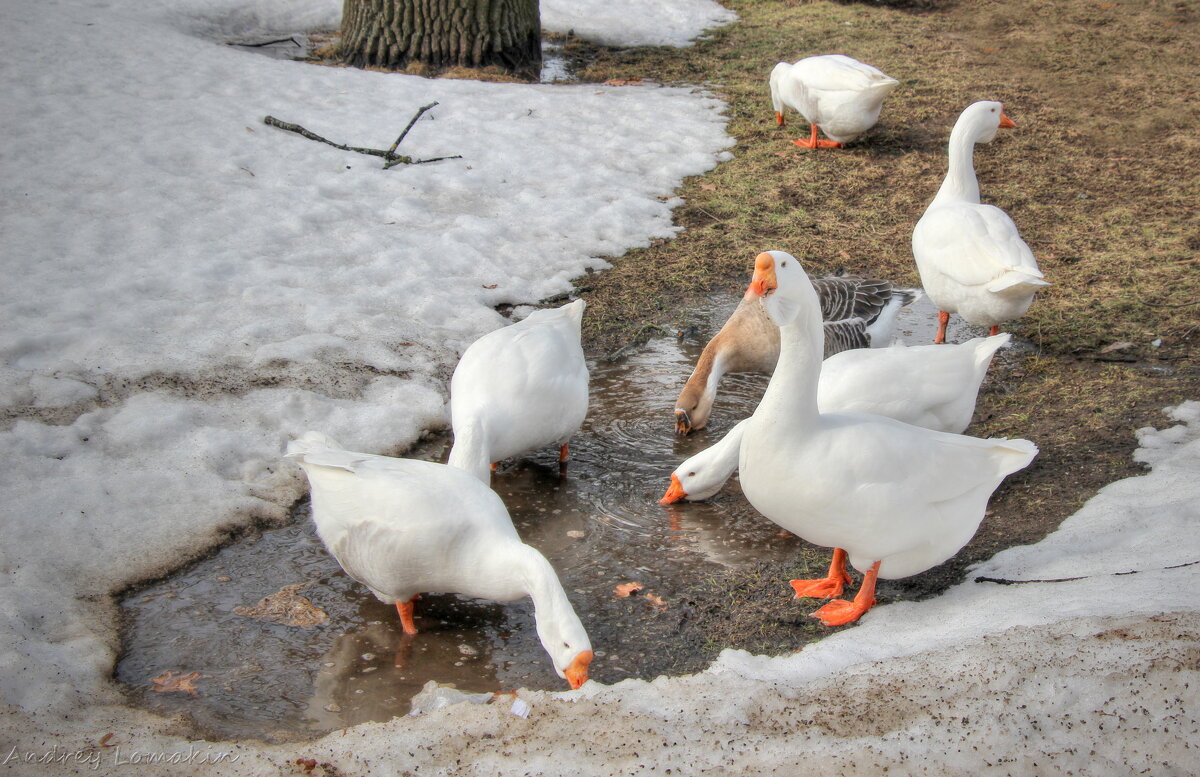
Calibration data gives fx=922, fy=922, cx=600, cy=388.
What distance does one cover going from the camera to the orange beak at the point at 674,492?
14.4 feet

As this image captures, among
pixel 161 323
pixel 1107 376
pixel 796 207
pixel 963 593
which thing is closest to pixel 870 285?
pixel 1107 376

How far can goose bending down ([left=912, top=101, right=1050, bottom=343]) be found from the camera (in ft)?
17.1

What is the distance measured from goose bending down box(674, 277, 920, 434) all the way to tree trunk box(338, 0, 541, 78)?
239 inches

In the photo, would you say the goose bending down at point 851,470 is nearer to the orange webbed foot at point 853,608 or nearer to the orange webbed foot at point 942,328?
the orange webbed foot at point 853,608

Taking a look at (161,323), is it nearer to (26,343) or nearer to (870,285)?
(26,343)

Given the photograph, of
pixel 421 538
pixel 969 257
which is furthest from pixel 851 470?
pixel 969 257

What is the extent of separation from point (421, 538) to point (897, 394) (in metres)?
2.34

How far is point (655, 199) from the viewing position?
801 centimetres

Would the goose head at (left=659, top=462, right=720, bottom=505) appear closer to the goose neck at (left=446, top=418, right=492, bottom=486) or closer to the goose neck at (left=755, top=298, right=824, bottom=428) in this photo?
the goose neck at (left=446, top=418, right=492, bottom=486)

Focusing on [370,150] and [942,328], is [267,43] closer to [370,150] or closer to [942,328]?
[370,150]

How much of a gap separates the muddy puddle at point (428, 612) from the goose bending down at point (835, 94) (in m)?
5.21

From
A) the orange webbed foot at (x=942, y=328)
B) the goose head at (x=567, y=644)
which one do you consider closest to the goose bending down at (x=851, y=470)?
the goose head at (x=567, y=644)

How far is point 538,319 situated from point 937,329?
115 inches

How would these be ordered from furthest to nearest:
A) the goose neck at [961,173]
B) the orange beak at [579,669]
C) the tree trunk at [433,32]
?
the tree trunk at [433,32] → the goose neck at [961,173] → the orange beak at [579,669]
